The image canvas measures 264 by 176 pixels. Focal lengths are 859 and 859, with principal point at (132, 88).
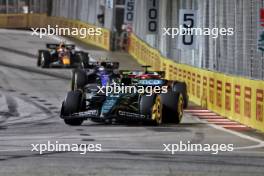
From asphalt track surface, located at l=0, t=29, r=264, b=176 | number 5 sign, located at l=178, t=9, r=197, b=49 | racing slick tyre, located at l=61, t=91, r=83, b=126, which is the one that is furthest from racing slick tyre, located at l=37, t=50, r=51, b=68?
racing slick tyre, located at l=61, t=91, r=83, b=126

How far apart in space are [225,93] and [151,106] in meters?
4.17

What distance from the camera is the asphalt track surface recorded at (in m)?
10.1

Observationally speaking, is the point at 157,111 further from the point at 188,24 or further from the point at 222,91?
the point at 188,24

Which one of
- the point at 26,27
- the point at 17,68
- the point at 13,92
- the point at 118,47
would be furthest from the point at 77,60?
the point at 26,27

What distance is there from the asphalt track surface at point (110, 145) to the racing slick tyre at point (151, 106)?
0.90 ft

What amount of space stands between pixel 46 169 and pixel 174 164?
1.67 m

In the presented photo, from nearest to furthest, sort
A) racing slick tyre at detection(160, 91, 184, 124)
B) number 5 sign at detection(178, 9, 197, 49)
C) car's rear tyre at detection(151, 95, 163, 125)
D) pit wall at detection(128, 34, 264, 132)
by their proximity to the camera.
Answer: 1. car's rear tyre at detection(151, 95, 163, 125)
2. pit wall at detection(128, 34, 264, 132)
3. racing slick tyre at detection(160, 91, 184, 124)
4. number 5 sign at detection(178, 9, 197, 49)

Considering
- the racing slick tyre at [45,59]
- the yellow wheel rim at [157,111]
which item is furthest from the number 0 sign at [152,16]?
the yellow wheel rim at [157,111]

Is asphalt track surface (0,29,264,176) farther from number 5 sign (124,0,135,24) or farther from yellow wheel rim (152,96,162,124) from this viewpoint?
number 5 sign (124,0,135,24)

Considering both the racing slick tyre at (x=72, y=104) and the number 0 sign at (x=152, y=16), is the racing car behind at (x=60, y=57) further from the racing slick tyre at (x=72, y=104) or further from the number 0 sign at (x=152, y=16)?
the racing slick tyre at (x=72, y=104)

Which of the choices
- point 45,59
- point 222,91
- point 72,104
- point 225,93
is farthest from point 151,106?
point 45,59

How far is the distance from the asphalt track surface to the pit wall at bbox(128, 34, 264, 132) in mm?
805

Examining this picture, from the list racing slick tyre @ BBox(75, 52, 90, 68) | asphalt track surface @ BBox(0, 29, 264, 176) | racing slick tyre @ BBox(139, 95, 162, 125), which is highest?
racing slick tyre @ BBox(75, 52, 90, 68)

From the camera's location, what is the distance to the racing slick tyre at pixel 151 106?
16.0 metres
